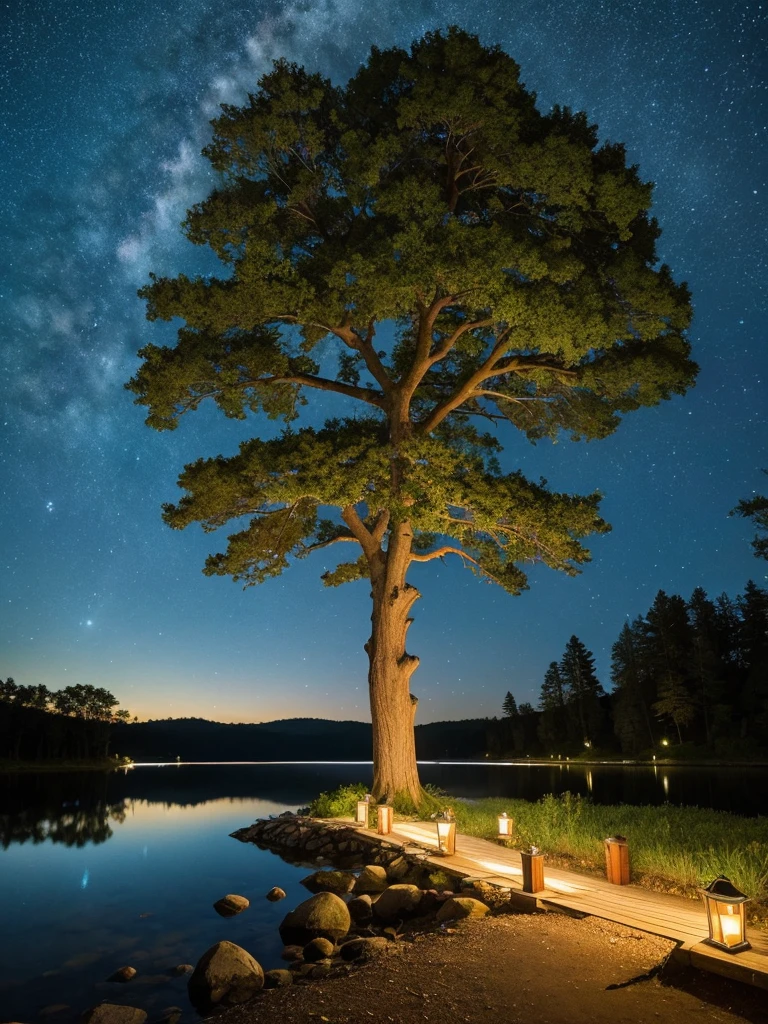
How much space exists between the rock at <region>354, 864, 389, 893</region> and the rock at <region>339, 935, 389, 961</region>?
102 inches

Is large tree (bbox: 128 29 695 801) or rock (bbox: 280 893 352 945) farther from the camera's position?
large tree (bbox: 128 29 695 801)

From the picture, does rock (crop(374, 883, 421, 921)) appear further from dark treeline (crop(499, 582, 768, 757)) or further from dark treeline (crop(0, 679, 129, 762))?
dark treeline (crop(0, 679, 129, 762))

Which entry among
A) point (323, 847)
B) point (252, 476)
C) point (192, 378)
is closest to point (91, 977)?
point (323, 847)

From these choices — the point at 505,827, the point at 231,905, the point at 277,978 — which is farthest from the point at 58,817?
the point at 277,978

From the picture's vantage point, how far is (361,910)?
8.23m

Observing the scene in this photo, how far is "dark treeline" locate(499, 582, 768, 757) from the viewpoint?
47.1 metres

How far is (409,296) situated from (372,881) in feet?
30.8

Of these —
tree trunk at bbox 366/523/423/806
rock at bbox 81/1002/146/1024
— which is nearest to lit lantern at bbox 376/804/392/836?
tree trunk at bbox 366/523/423/806

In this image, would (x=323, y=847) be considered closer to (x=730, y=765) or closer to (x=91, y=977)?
(x=91, y=977)

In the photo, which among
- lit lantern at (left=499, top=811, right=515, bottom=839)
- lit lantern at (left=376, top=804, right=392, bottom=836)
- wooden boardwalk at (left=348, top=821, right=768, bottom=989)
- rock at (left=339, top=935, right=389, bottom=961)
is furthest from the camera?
lit lantern at (left=376, top=804, right=392, bottom=836)

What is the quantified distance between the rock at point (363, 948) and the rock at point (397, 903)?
1225 millimetres

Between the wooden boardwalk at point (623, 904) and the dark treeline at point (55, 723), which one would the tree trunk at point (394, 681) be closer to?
the wooden boardwalk at point (623, 904)

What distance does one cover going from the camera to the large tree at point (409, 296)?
36.1 feet

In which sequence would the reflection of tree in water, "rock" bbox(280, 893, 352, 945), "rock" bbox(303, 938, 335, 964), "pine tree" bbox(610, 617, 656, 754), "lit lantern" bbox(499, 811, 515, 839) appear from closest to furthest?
"rock" bbox(303, 938, 335, 964), "rock" bbox(280, 893, 352, 945), "lit lantern" bbox(499, 811, 515, 839), the reflection of tree in water, "pine tree" bbox(610, 617, 656, 754)
